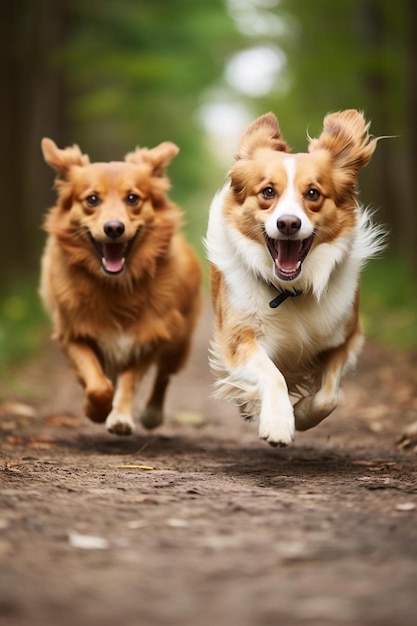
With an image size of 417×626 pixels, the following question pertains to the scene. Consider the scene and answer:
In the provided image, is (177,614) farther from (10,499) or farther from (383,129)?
(383,129)

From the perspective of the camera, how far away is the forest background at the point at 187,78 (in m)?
12.7

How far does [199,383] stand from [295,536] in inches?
259

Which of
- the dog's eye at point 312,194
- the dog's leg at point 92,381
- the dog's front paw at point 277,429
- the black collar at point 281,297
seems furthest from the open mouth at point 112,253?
the dog's front paw at point 277,429

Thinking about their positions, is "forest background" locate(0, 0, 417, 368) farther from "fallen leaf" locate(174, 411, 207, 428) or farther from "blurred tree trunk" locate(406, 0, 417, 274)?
"fallen leaf" locate(174, 411, 207, 428)

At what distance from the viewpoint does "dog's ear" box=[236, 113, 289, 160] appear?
5.15 m

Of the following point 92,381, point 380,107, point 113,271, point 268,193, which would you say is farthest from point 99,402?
point 380,107

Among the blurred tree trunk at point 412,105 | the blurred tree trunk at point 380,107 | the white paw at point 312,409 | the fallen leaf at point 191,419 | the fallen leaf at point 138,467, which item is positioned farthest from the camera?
the blurred tree trunk at point 380,107

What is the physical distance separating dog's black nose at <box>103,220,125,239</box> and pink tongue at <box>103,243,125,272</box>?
8.2 inches

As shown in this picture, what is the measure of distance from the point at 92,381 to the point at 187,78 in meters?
12.5

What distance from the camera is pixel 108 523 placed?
321 centimetres

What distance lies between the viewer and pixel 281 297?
15.9ft

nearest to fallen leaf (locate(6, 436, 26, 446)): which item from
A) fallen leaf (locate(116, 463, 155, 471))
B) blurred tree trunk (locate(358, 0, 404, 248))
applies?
fallen leaf (locate(116, 463, 155, 471))

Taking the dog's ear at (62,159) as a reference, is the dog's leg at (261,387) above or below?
below

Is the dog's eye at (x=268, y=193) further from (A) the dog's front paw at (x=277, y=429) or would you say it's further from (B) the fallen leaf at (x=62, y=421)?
(B) the fallen leaf at (x=62, y=421)
